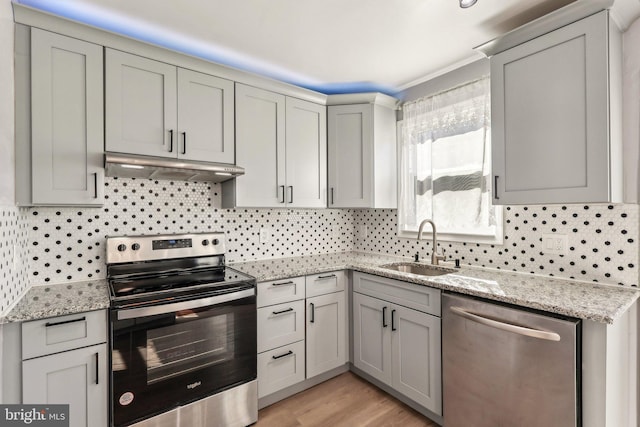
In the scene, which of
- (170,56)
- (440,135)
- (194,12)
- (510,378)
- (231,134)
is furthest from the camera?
(440,135)

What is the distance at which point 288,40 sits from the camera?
1981 mm

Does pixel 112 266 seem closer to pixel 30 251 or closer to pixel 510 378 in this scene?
pixel 30 251

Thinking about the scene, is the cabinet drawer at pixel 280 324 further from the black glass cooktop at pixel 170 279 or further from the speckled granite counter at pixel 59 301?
the speckled granite counter at pixel 59 301

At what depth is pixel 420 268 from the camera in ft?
8.21

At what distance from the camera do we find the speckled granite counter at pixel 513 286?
1315 millimetres

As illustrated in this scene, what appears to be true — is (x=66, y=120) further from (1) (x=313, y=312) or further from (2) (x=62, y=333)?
(1) (x=313, y=312)

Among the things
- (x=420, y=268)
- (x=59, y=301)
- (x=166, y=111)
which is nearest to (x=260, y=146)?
(x=166, y=111)

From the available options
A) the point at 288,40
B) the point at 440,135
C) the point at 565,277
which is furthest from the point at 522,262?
the point at 288,40

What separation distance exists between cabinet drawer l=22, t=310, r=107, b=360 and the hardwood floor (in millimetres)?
1138

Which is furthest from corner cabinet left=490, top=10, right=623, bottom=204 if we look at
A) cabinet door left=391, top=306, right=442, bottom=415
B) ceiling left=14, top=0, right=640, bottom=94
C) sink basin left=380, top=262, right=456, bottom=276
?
cabinet door left=391, top=306, right=442, bottom=415

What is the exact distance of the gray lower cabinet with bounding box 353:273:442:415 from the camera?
1.87 m

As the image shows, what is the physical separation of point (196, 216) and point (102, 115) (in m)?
0.88

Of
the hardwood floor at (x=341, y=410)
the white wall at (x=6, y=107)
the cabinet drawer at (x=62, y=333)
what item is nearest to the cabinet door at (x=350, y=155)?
the hardwood floor at (x=341, y=410)

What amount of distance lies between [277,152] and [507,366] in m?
1.99
